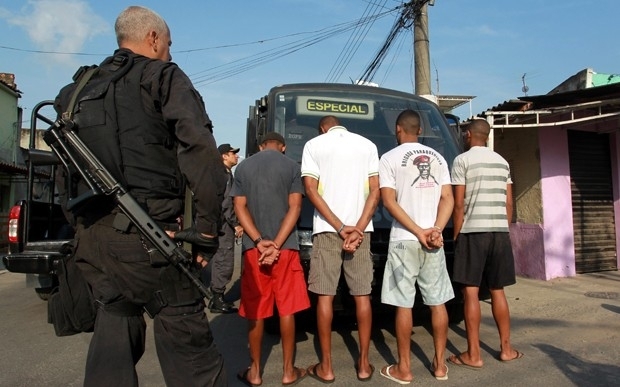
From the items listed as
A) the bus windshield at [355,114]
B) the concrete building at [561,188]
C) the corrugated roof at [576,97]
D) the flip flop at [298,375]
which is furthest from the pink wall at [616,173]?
the flip flop at [298,375]

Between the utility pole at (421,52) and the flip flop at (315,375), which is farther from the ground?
the utility pole at (421,52)

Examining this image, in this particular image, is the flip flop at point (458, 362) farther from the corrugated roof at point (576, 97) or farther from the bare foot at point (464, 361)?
the corrugated roof at point (576, 97)

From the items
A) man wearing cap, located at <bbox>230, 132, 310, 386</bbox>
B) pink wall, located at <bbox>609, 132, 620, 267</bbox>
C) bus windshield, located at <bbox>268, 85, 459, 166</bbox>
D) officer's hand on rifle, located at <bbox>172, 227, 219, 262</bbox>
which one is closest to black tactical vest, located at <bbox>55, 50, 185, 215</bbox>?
officer's hand on rifle, located at <bbox>172, 227, 219, 262</bbox>

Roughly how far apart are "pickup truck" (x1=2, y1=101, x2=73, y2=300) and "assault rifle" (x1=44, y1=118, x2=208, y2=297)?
2469 mm

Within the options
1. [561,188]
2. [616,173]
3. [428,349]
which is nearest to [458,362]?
[428,349]

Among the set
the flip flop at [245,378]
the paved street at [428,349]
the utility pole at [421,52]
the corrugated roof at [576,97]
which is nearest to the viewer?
the flip flop at [245,378]

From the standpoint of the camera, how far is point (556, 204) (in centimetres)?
757

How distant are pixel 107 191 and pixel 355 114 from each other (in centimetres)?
331

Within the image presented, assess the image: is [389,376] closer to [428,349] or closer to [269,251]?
[428,349]

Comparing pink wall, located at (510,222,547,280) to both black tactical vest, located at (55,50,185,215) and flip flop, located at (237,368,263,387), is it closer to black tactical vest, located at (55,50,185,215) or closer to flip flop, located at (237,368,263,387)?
flip flop, located at (237,368,263,387)

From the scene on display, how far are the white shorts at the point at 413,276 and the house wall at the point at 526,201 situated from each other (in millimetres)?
4668

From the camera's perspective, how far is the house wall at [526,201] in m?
7.53

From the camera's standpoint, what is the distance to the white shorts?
11.5 feet

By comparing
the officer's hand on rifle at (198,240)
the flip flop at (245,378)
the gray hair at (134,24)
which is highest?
the gray hair at (134,24)
